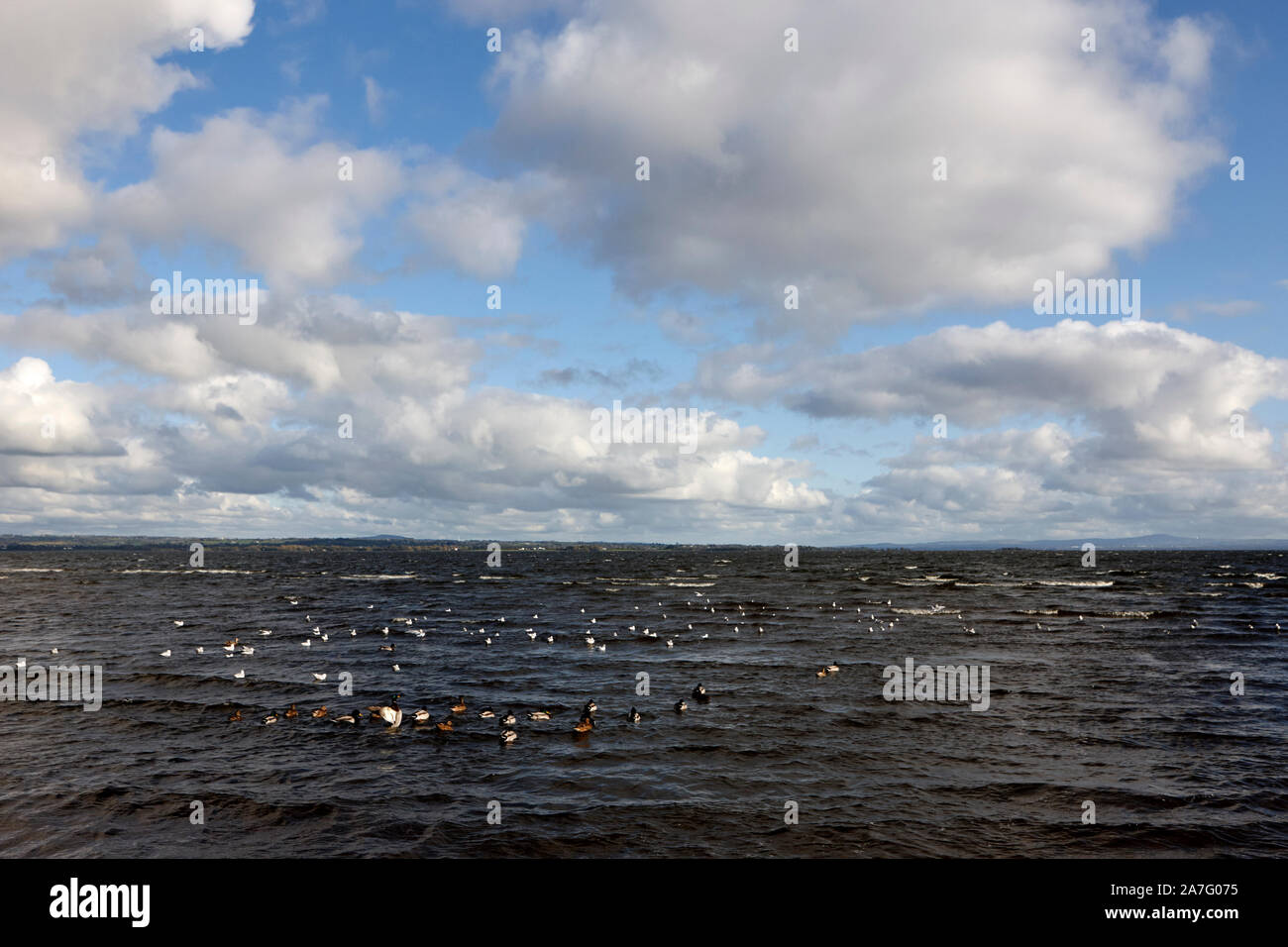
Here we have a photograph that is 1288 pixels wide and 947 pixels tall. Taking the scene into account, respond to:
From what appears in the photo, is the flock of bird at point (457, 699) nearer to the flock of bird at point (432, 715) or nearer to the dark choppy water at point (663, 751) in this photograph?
the flock of bird at point (432, 715)

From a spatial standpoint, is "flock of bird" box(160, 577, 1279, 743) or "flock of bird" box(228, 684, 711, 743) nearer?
"flock of bird" box(228, 684, 711, 743)

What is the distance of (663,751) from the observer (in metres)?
25.8

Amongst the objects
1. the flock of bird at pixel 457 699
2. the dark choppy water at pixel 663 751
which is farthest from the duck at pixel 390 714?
the dark choppy water at pixel 663 751

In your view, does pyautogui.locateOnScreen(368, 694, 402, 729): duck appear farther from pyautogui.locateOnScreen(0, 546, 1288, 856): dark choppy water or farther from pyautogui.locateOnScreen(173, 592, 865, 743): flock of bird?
pyautogui.locateOnScreen(0, 546, 1288, 856): dark choppy water

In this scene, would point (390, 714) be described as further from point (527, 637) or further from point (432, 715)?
point (527, 637)

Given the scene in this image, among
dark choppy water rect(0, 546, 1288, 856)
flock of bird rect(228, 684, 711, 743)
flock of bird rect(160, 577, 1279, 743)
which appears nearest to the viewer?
dark choppy water rect(0, 546, 1288, 856)

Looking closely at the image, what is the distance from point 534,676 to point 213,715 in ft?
48.9

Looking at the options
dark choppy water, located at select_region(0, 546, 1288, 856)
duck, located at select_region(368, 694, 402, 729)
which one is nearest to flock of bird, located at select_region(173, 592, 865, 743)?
duck, located at select_region(368, 694, 402, 729)

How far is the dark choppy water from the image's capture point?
61.0ft

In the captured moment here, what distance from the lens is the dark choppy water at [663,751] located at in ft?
61.0

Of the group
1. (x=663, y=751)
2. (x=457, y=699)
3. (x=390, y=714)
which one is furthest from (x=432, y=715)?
(x=663, y=751)

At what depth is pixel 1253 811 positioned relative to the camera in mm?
20203

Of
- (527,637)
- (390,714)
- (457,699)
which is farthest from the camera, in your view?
(527,637)
